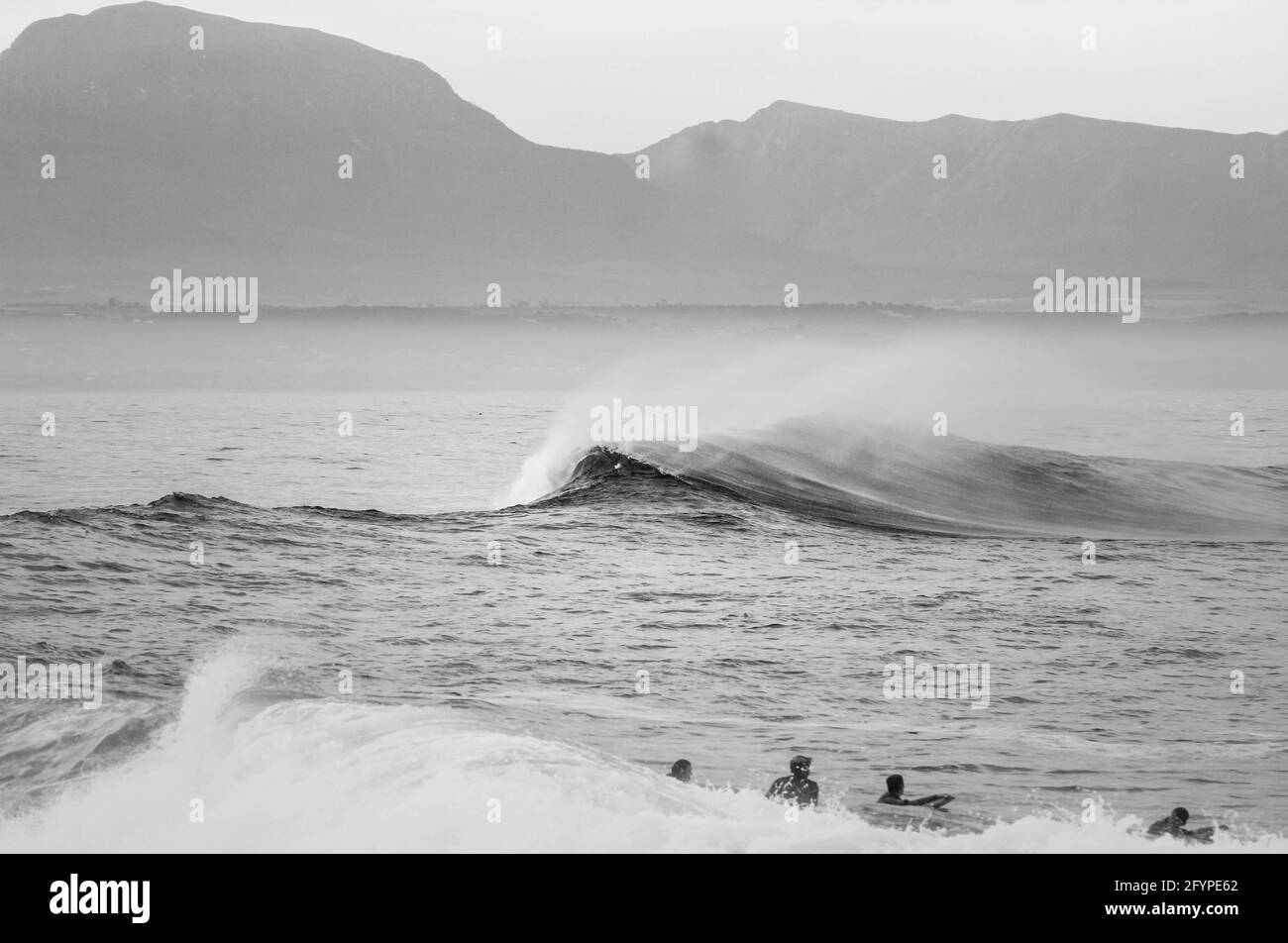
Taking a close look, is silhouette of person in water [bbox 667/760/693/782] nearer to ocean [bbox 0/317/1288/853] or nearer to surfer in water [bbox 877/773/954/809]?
ocean [bbox 0/317/1288/853]

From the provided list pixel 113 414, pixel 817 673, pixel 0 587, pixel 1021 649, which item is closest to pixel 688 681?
pixel 817 673

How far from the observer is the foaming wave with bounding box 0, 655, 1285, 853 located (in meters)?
9.62

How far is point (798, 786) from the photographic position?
1043 centimetres

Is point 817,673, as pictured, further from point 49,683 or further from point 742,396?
point 742,396

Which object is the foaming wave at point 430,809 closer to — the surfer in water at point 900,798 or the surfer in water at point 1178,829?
the surfer in water at point 1178,829

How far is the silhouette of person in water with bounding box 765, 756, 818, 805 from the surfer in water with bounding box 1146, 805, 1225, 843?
234cm

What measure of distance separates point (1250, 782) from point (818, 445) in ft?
77.3

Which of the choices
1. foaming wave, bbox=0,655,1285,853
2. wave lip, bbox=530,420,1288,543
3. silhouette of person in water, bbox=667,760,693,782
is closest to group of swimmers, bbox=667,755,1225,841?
foaming wave, bbox=0,655,1285,853

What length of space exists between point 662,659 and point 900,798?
5162 millimetres

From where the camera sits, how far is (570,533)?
2342 cm

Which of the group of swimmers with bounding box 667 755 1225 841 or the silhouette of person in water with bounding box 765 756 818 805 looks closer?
the group of swimmers with bounding box 667 755 1225 841

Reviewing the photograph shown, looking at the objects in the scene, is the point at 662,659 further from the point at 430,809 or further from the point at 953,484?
the point at 953,484

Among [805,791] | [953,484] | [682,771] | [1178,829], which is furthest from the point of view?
[953,484]

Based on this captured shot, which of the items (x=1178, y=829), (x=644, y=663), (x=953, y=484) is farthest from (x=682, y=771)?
(x=953, y=484)
